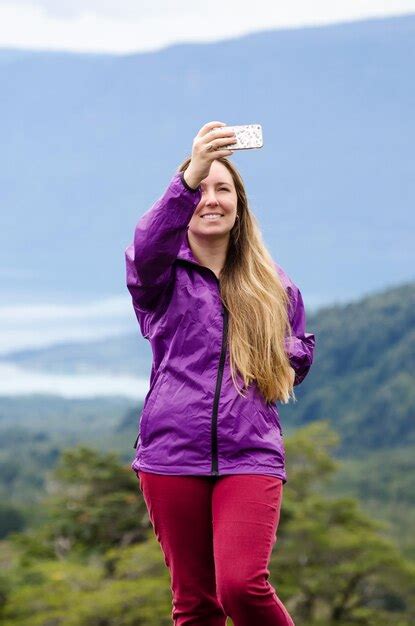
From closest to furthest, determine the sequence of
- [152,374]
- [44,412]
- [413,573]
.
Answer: [152,374], [413,573], [44,412]

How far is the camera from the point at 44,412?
107000 millimetres

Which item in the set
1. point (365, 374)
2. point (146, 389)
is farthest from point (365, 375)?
point (146, 389)

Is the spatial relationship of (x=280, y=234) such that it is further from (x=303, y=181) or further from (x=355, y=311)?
(x=355, y=311)

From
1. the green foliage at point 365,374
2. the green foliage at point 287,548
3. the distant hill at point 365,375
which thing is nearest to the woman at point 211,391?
the green foliage at point 287,548

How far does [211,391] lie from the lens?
3.19 m

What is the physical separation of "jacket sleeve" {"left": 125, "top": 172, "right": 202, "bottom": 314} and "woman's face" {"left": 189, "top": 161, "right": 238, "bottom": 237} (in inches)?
4.9

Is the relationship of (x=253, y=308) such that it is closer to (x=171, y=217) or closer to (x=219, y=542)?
(x=171, y=217)

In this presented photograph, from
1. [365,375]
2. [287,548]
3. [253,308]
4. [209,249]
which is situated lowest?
[365,375]

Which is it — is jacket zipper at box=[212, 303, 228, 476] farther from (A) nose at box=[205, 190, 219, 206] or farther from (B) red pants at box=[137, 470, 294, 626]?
(A) nose at box=[205, 190, 219, 206]

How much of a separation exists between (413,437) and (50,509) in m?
48.6

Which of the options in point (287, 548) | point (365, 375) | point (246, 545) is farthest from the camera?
point (365, 375)

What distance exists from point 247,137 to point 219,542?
2.88ft

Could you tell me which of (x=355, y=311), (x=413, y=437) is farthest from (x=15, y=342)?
(x=413, y=437)

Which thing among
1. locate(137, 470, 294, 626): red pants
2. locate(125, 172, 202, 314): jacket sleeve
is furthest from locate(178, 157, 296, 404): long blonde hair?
locate(137, 470, 294, 626): red pants
